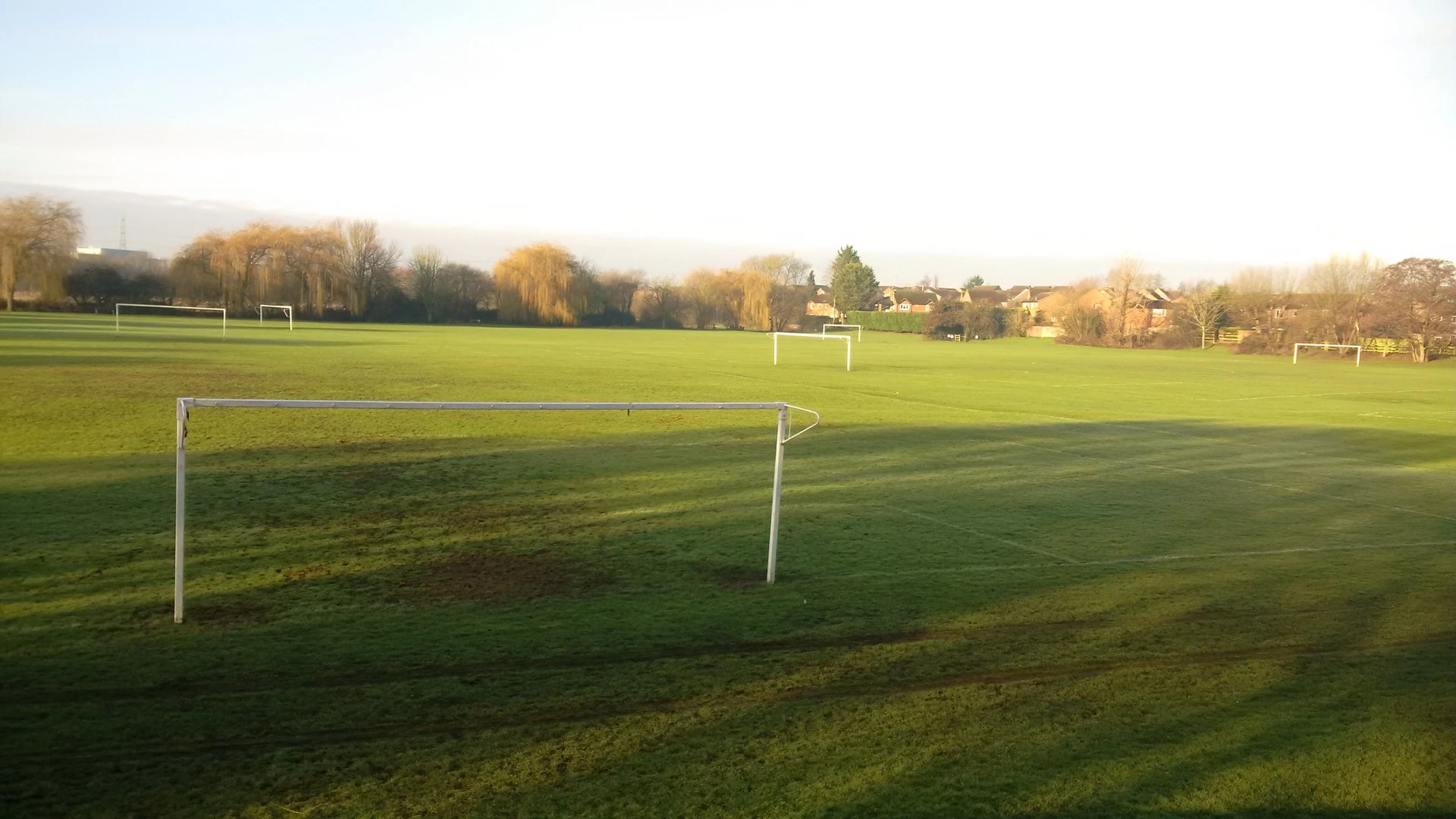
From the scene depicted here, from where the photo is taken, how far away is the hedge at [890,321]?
111875 mm

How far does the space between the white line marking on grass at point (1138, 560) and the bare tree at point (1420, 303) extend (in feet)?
203

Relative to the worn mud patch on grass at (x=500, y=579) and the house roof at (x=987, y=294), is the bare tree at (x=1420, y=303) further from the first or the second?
the house roof at (x=987, y=294)

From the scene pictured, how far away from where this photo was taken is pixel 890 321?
376 ft

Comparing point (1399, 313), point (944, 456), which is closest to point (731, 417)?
point (944, 456)

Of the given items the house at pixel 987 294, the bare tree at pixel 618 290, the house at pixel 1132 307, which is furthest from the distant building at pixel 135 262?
the house at pixel 987 294

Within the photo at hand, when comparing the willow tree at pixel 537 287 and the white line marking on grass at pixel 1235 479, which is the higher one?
the willow tree at pixel 537 287

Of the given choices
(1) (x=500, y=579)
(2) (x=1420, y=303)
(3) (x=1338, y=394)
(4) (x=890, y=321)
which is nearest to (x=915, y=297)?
(4) (x=890, y=321)

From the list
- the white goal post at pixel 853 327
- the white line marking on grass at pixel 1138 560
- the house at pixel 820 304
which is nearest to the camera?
the white line marking on grass at pixel 1138 560

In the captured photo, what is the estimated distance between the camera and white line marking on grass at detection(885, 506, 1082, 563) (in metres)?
10.4

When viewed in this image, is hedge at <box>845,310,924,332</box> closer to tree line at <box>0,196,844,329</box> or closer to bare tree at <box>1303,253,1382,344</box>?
Answer: tree line at <box>0,196,844,329</box>

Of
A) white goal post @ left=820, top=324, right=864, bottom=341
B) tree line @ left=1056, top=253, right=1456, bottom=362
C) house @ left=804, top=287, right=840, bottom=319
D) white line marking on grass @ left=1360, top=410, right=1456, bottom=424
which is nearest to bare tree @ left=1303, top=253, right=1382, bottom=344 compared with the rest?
tree line @ left=1056, top=253, right=1456, bottom=362

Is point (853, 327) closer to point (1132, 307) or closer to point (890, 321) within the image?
point (890, 321)

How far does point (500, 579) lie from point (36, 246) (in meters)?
90.9

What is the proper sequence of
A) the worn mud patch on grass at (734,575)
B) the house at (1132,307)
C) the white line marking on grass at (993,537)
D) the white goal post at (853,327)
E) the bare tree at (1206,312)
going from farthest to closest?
1. the house at (1132,307)
2. the bare tree at (1206,312)
3. the white goal post at (853,327)
4. the white line marking on grass at (993,537)
5. the worn mud patch on grass at (734,575)
